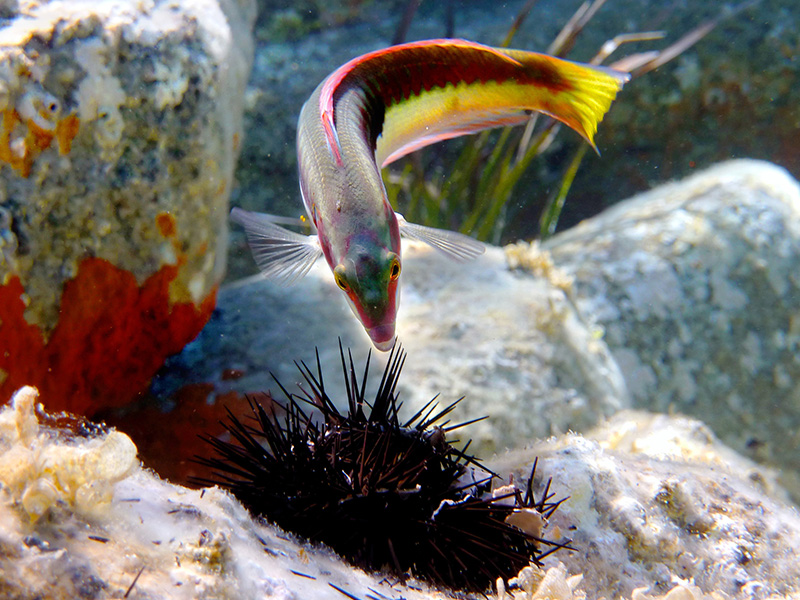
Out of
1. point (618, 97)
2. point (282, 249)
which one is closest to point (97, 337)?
point (282, 249)

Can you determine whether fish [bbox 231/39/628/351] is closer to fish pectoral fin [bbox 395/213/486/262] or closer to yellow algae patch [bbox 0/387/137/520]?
fish pectoral fin [bbox 395/213/486/262]

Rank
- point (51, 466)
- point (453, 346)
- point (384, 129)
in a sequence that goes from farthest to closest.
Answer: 1. point (453, 346)
2. point (384, 129)
3. point (51, 466)

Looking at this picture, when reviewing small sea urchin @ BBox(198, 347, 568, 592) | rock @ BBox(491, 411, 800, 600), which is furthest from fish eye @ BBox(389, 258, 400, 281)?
rock @ BBox(491, 411, 800, 600)

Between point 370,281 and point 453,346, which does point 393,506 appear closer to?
point 370,281

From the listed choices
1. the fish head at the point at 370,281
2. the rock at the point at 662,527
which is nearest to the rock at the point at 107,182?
the fish head at the point at 370,281

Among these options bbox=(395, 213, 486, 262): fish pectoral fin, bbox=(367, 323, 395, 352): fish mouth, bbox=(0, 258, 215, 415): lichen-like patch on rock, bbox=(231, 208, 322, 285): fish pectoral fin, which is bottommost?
bbox=(0, 258, 215, 415): lichen-like patch on rock

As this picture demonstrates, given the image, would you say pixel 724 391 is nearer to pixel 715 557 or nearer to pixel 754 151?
pixel 715 557
